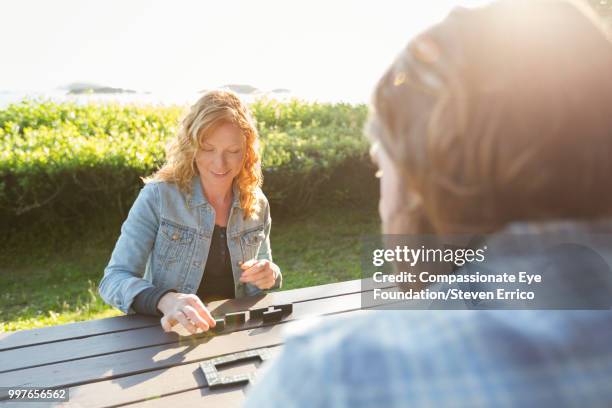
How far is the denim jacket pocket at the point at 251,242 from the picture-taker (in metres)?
2.71

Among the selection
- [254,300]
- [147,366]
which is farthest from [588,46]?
[254,300]

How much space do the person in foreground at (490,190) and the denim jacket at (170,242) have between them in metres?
1.69

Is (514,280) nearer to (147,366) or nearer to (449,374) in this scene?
(449,374)

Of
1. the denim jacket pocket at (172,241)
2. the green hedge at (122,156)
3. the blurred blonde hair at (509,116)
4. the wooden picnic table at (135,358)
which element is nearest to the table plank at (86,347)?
the wooden picnic table at (135,358)

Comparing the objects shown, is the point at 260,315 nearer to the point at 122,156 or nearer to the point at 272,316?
the point at 272,316

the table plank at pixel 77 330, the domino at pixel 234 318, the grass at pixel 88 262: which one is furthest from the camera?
the grass at pixel 88 262

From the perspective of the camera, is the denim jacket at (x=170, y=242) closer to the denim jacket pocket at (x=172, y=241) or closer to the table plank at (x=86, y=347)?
the denim jacket pocket at (x=172, y=241)

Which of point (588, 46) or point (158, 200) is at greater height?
point (588, 46)

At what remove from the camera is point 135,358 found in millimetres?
1797

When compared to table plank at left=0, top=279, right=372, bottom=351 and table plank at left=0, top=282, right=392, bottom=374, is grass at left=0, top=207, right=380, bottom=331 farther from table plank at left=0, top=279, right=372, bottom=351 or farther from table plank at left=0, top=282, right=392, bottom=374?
table plank at left=0, top=282, right=392, bottom=374

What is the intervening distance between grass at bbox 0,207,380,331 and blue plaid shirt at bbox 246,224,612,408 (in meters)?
4.00

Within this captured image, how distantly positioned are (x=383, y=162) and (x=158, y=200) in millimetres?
1795

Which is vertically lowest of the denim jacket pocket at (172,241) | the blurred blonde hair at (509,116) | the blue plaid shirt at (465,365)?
the denim jacket pocket at (172,241)

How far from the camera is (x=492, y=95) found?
24.3 inches
